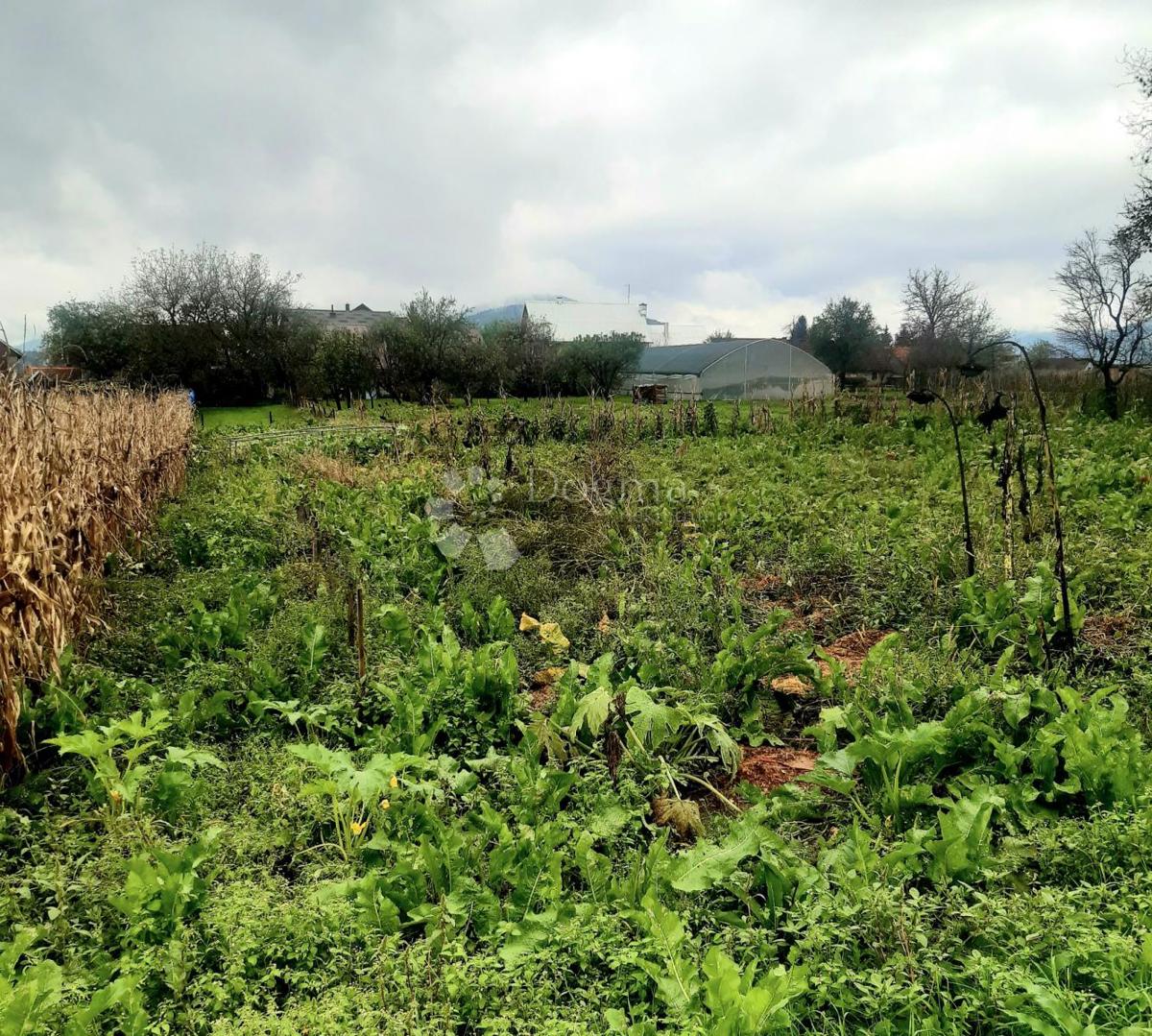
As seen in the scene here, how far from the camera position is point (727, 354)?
2711 cm

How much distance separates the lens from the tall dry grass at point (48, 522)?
11.2 feet

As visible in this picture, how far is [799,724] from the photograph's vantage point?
3.73 m

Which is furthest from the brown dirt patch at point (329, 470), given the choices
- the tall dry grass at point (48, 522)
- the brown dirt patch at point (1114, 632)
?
the brown dirt patch at point (1114, 632)

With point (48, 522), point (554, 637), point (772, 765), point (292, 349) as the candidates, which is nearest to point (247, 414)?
point (292, 349)

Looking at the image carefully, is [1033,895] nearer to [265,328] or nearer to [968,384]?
[968,384]

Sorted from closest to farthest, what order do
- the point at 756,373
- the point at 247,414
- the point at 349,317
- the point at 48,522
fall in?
the point at 48,522 → the point at 756,373 → the point at 247,414 → the point at 349,317

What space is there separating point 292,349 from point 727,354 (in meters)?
18.4

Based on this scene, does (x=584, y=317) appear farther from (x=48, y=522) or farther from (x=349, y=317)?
(x=48, y=522)

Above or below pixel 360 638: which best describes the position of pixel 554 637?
below

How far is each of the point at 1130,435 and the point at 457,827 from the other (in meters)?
11.6

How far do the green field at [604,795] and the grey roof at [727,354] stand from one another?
21.9m

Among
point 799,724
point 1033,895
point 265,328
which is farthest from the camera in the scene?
point 265,328

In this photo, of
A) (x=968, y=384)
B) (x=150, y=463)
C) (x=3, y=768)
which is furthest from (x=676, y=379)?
(x=3, y=768)

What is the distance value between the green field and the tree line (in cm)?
1989
